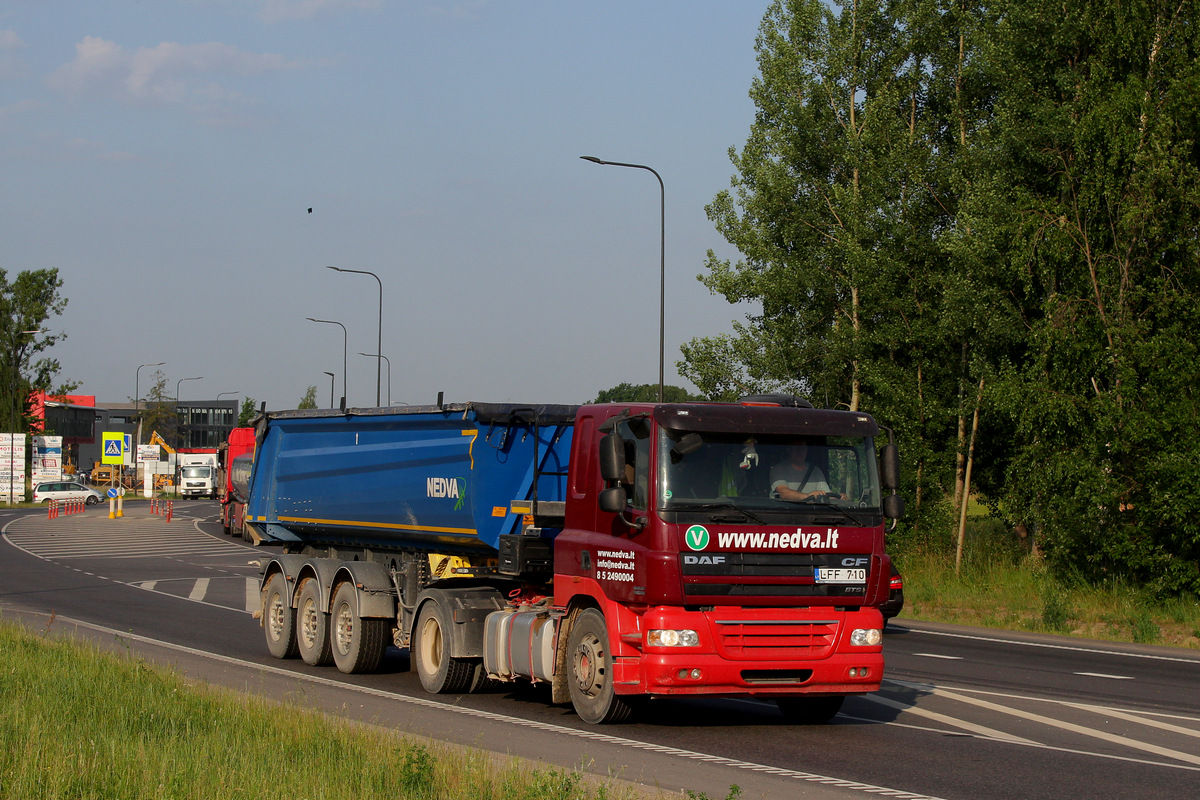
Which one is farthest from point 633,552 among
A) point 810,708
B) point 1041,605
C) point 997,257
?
point 997,257

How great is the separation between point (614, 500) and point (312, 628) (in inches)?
264

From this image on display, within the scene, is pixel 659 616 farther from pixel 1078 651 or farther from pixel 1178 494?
pixel 1178 494

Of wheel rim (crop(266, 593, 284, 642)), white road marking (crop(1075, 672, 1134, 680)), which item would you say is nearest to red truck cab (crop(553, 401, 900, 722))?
white road marking (crop(1075, 672, 1134, 680))

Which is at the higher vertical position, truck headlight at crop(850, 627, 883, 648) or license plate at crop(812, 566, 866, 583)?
license plate at crop(812, 566, 866, 583)

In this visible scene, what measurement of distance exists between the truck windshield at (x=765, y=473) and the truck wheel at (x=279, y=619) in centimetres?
743

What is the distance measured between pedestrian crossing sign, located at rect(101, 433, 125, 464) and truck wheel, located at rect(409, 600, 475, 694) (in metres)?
41.3

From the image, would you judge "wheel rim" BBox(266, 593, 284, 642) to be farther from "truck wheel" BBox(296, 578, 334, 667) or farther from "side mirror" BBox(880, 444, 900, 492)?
"side mirror" BBox(880, 444, 900, 492)

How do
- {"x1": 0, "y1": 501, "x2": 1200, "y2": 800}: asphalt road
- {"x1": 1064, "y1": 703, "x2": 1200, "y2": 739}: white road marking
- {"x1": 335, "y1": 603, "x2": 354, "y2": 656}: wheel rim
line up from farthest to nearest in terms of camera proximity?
{"x1": 335, "y1": 603, "x2": 354, "y2": 656}: wheel rim → {"x1": 1064, "y1": 703, "x2": 1200, "y2": 739}: white road marking → {"x1": 0, "y1": 501, "x2": 1200, "y2": 800}: asphalt road

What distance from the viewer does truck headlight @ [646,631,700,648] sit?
10102mm

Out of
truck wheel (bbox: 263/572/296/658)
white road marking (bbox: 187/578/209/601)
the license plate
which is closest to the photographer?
the license plate

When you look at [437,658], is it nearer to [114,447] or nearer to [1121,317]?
[1121,317]

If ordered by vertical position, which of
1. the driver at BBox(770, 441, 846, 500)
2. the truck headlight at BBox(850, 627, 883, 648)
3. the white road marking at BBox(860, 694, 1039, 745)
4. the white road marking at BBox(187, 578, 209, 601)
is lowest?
the white road marking at BBox(187, 578, 209, 601)

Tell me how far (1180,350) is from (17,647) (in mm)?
17345

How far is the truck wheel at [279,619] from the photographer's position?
15992 mm
